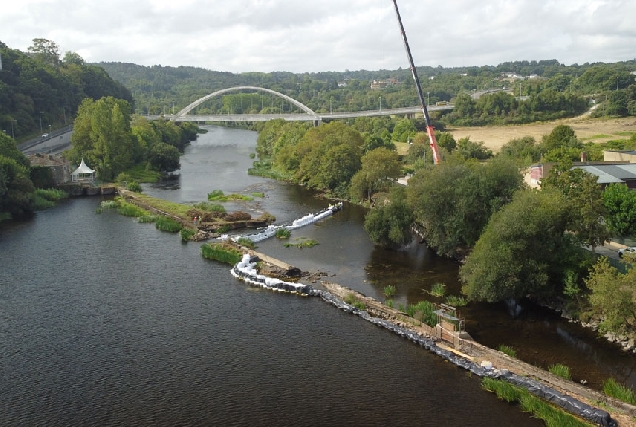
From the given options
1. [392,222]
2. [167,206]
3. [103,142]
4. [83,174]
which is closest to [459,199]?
[392,222]

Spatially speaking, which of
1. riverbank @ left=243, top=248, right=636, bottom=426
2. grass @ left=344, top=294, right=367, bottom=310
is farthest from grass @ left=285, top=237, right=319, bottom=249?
grass @ left=344, top=294, right=367, bottom=310

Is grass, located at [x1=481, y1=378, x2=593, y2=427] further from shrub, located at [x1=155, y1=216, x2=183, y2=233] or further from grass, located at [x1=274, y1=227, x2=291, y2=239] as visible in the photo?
shrub, located at [x1=155, y1=216, x2=183, y2=233]

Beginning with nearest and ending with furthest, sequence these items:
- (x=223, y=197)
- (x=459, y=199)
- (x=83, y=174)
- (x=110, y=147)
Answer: (x=459, y=199) < (x=223, y=197) < (x=83, y=174) < (x=110, y=147)

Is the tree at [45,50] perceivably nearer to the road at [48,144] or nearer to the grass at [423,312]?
the road at [48,144]

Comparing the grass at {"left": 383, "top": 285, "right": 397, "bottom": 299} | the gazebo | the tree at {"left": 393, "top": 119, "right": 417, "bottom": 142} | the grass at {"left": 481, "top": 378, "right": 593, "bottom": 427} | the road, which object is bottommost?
the grass at {"left": 481, "top": 378, "right": 593, "bottom": 427}

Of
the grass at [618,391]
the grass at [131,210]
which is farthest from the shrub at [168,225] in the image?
the grass at [618,391]

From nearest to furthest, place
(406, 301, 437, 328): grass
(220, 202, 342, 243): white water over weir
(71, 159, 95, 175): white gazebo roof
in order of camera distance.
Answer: (406, 301, 437, 328): grass < (220, 202, 342, 243): white water over weir < (71, 159, 95, 175): white gazebo roof

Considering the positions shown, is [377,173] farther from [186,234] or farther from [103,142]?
[103,142]
